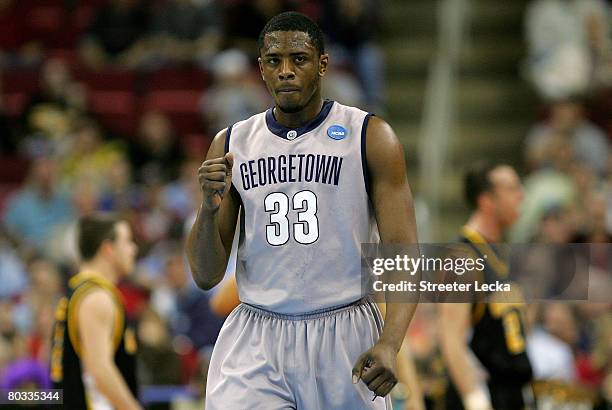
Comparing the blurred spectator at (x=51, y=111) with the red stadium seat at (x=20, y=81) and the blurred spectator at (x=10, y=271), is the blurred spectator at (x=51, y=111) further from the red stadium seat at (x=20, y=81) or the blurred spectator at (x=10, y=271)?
the blurred spectator at (x=10, y=271)

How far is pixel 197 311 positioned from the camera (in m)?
10.6

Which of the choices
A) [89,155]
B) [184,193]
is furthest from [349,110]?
[89,155]

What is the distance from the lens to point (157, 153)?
13133 millimetres

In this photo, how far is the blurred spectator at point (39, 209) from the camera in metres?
12.6

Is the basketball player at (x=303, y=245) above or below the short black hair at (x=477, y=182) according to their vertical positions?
below

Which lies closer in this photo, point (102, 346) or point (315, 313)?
point (315, 313)

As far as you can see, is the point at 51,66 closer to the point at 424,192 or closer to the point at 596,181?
the point at 424,192

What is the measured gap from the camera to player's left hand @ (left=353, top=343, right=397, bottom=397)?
4352mm

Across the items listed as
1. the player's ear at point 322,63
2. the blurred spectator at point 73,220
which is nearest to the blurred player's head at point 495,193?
the player's ear at point 322,63

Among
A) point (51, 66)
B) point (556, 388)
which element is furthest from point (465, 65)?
point (556, 388)

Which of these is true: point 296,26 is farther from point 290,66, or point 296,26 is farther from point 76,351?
point 76,351

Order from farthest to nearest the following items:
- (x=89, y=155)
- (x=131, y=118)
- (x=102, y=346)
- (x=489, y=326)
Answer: (x=131, y=118) → (x=89, y=155) → (x=489, y=326) → (x=102, y=346)

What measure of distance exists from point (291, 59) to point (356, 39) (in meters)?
9.65

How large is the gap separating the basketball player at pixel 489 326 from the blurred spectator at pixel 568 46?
6.17m
